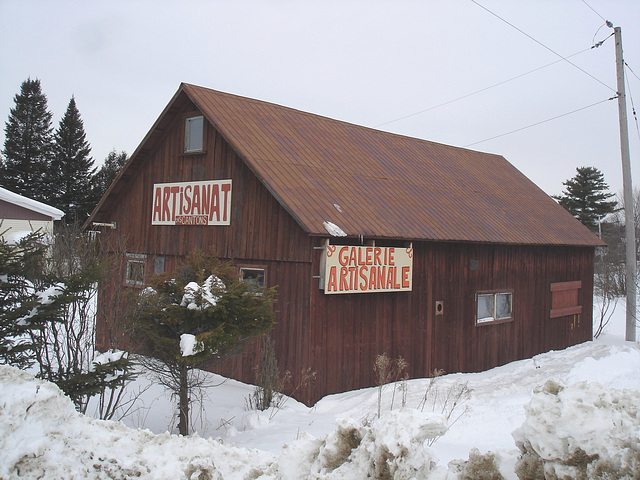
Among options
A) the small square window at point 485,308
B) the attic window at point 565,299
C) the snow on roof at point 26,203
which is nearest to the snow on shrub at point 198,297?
the small square window at point 485,308

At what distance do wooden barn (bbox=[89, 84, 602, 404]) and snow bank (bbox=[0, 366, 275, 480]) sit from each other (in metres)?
3.29

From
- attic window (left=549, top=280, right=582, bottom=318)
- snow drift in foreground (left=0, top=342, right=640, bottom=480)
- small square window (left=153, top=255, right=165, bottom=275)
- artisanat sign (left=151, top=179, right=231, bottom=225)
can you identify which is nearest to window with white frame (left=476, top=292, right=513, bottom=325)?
attic window (left=549, top=280, right=582, bottom=318)

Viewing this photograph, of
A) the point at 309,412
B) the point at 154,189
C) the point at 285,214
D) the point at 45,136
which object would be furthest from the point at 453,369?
the point at 45,136

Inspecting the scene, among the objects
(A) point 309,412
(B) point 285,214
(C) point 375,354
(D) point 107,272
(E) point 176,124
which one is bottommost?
(A) point 309,412

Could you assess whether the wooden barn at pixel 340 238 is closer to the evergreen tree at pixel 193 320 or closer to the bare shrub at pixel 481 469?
the evergreen tree at pixel 193 320

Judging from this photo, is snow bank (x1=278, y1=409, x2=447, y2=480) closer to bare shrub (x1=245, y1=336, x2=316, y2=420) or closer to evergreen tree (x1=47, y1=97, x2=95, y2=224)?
bare shrub (x1=245, y1=336, x2=316, y2=420)

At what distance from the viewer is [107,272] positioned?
752 centimetres

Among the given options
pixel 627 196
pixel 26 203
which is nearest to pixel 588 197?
pixel 627 196

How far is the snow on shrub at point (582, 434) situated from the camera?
3344 millimetres

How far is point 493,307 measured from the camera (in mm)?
13352

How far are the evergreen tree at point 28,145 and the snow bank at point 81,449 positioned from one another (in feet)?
132

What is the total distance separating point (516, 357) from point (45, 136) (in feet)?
133

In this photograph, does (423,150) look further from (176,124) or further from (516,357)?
(176,124)

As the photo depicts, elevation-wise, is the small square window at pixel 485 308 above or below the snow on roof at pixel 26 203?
below
